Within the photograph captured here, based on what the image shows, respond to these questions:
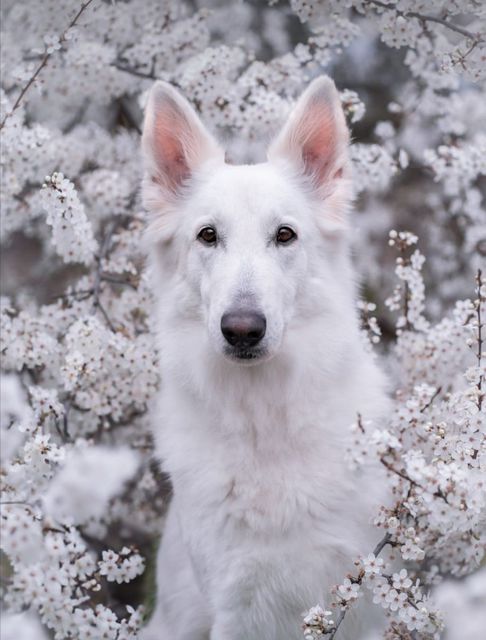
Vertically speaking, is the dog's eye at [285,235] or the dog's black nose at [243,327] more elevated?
the dog's eye at [285,235]

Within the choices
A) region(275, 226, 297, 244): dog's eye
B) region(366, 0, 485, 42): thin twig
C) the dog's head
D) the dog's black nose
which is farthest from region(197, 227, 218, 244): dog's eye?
region(366, 0, 485, 42): thin twig

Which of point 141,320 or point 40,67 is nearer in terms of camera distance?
Result: point 40,67

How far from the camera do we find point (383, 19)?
15.1 feet

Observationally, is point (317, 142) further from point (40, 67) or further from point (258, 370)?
point (40, 67)

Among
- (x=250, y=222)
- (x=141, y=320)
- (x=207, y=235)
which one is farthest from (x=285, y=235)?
(x=141, y=320)

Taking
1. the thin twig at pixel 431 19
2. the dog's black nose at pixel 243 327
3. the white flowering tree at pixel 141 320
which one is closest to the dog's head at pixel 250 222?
the dog's black nose at pixel 243 327

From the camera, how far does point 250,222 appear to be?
3.62m

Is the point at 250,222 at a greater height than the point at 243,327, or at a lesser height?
greater

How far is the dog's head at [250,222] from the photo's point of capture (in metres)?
3.41

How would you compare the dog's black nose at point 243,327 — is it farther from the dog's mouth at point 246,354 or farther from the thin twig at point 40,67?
the thin twig at point 40,67

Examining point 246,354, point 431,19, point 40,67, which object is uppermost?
point 431,19

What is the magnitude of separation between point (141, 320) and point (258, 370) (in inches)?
70.8

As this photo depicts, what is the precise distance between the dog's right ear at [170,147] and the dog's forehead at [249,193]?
21 cm

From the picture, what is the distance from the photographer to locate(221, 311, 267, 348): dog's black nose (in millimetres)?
3301
